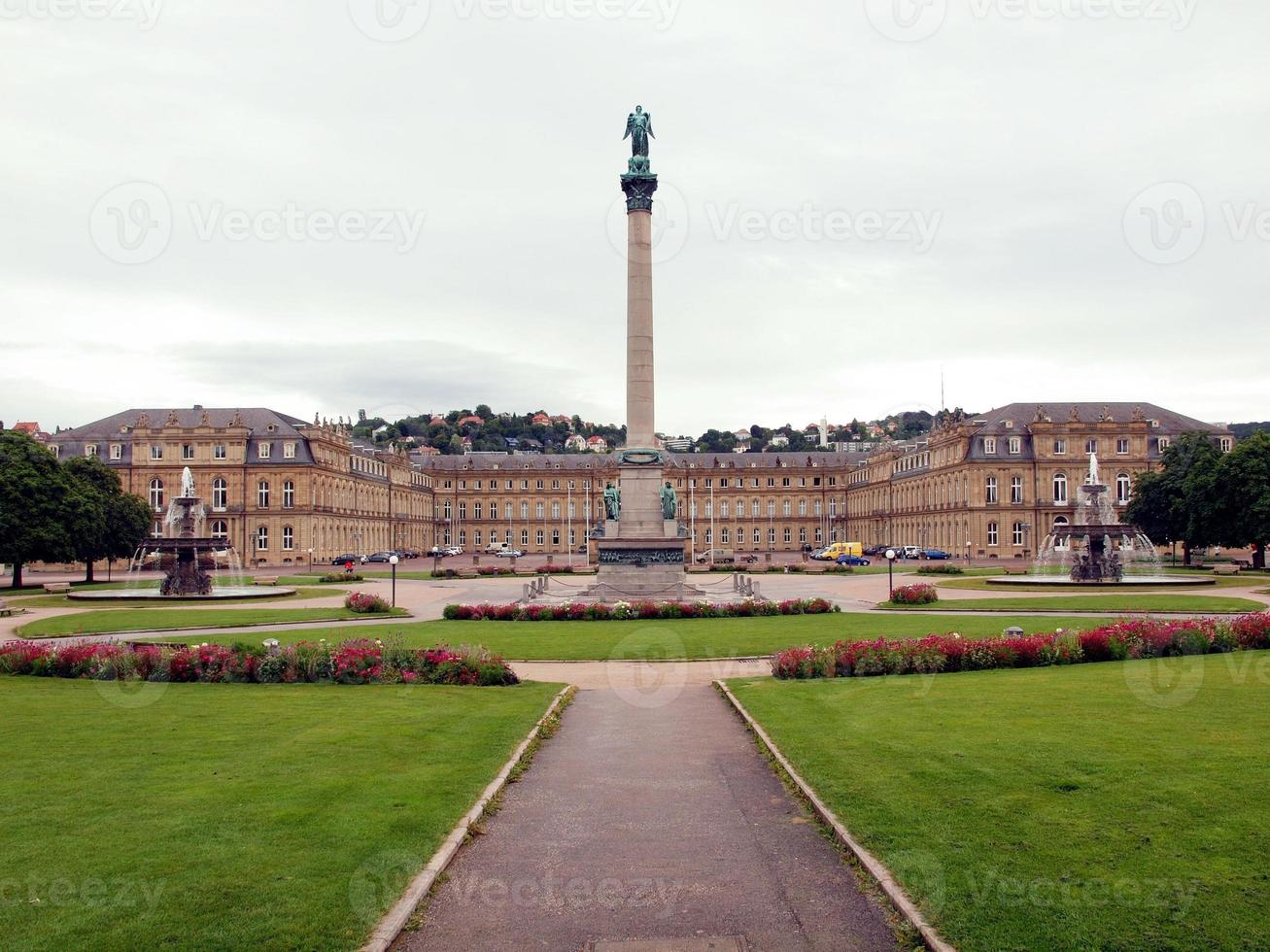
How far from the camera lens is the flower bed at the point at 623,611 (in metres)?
38.6

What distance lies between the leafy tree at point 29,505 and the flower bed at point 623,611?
33.1 m

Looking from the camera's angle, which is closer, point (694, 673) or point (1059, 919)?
point (1059, 919)

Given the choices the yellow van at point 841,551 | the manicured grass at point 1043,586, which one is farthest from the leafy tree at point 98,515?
the yellow van at point 841,551

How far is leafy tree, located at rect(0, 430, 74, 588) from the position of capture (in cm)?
5791

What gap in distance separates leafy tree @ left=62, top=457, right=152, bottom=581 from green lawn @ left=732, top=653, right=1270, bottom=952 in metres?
55.8

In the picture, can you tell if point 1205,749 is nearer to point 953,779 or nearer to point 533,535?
point 953,779

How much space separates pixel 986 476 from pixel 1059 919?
343 ft

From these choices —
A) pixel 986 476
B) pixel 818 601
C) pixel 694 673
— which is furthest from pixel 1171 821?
pixel 986 476

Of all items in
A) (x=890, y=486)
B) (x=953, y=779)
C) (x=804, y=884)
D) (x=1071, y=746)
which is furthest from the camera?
(x=890, y=486)

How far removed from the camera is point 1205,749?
43.2 ft

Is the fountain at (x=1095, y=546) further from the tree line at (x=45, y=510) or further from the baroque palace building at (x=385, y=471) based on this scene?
the tree line at (x=45, y=510)

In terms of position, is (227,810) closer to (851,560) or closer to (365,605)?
(365,605)

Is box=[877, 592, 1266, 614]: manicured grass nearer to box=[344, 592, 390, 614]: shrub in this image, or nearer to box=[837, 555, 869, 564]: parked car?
box=[344, 592, 390, 614]: shrub

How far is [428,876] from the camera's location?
31.6 feet
